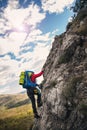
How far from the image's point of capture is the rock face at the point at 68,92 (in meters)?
19.6

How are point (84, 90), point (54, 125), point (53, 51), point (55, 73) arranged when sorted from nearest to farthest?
point (84, 90)
point (54, 125)
point (55, 73)
point (53, 51)

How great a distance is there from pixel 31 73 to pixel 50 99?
14.3ft

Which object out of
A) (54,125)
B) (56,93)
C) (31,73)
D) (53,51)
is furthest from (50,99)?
(53,51)

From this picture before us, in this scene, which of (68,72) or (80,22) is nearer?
(68,72)

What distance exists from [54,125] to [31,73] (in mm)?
6393

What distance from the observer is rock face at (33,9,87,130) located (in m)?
19.6

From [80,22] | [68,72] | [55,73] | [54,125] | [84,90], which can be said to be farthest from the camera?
[80,22]

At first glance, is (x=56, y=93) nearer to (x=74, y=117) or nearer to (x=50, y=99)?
(x=50, y=99)

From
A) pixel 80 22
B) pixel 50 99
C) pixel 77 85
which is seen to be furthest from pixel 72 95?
pixel 80 22

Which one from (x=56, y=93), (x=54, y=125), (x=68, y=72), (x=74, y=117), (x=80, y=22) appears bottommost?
(x=54, y=125)

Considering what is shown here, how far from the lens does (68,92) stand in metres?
20.8

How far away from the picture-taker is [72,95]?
20.4m

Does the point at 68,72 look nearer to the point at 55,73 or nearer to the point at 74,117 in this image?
the point at 55,73

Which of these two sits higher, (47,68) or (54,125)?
(47,68)
